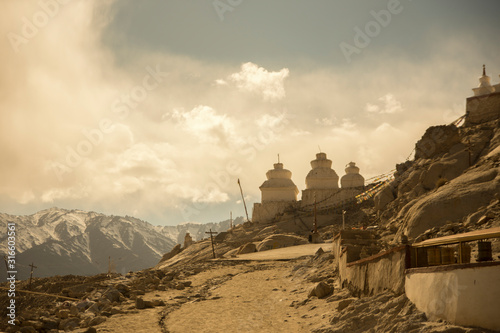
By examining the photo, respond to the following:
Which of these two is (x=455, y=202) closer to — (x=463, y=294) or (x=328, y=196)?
(x=463, y=294)

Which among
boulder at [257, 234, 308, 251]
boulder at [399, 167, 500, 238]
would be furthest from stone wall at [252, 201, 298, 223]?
boulder at [399, 167, 500, 238]

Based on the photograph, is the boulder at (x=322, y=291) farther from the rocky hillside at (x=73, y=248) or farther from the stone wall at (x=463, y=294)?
the rocky hillside at (x=73, y=248)

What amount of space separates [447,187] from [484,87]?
68.9ft

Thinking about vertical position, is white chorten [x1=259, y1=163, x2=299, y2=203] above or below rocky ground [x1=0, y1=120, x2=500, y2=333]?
above

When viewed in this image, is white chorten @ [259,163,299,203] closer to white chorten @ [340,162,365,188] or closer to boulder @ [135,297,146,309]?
white chorten @ [340,162,365,188]

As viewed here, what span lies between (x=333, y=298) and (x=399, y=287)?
11.5 feet

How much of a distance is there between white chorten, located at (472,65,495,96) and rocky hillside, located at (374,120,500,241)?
239 inches

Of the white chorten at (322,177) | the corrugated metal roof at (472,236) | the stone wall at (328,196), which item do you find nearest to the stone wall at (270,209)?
the stone wall at (328,196)

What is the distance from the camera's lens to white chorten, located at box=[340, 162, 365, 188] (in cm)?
4991

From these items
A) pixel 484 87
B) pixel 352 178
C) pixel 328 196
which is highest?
pixel 484 87

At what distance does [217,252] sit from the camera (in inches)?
1484

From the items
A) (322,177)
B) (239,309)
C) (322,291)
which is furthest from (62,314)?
(322,177)

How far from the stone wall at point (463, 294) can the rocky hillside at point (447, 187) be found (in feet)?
21.5

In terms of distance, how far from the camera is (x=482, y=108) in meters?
32.1
